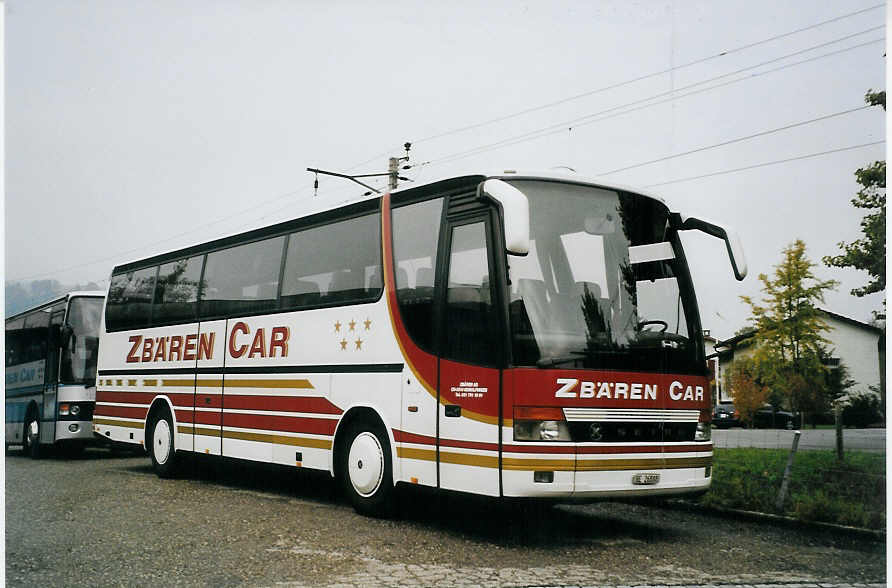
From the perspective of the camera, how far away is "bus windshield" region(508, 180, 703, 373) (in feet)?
25.4

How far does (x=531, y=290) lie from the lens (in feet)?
25.7

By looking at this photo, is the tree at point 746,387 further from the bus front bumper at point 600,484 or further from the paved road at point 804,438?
the bus front bumper at point 600,484

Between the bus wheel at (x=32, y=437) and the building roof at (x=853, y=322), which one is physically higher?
the building roof at (x=853, y=322)

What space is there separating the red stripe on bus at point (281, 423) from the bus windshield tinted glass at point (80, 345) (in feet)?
18.8

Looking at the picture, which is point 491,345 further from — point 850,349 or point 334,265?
point 850,349

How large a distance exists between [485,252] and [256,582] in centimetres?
318

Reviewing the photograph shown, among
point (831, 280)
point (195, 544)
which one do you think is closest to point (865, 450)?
point (831, 280)

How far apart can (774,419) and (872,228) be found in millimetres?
2487

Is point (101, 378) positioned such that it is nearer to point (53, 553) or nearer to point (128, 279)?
point (128, 279)

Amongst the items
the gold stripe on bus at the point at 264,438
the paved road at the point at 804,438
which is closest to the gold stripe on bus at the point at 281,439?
the gold stripe on bus at the point at 264,438

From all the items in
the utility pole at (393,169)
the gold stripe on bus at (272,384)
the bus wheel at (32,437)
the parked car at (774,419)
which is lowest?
the bus wheel at (32,437)

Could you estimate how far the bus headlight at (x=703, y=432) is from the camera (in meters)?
8.38

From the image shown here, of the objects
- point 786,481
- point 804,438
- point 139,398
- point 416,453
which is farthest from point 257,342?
point 804,438

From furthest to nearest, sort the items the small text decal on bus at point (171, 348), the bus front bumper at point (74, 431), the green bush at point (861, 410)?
the bus front bumper at point (74, 431) < the small text decal on bus at point (171, 348) < the green bush at point (861, 410)
